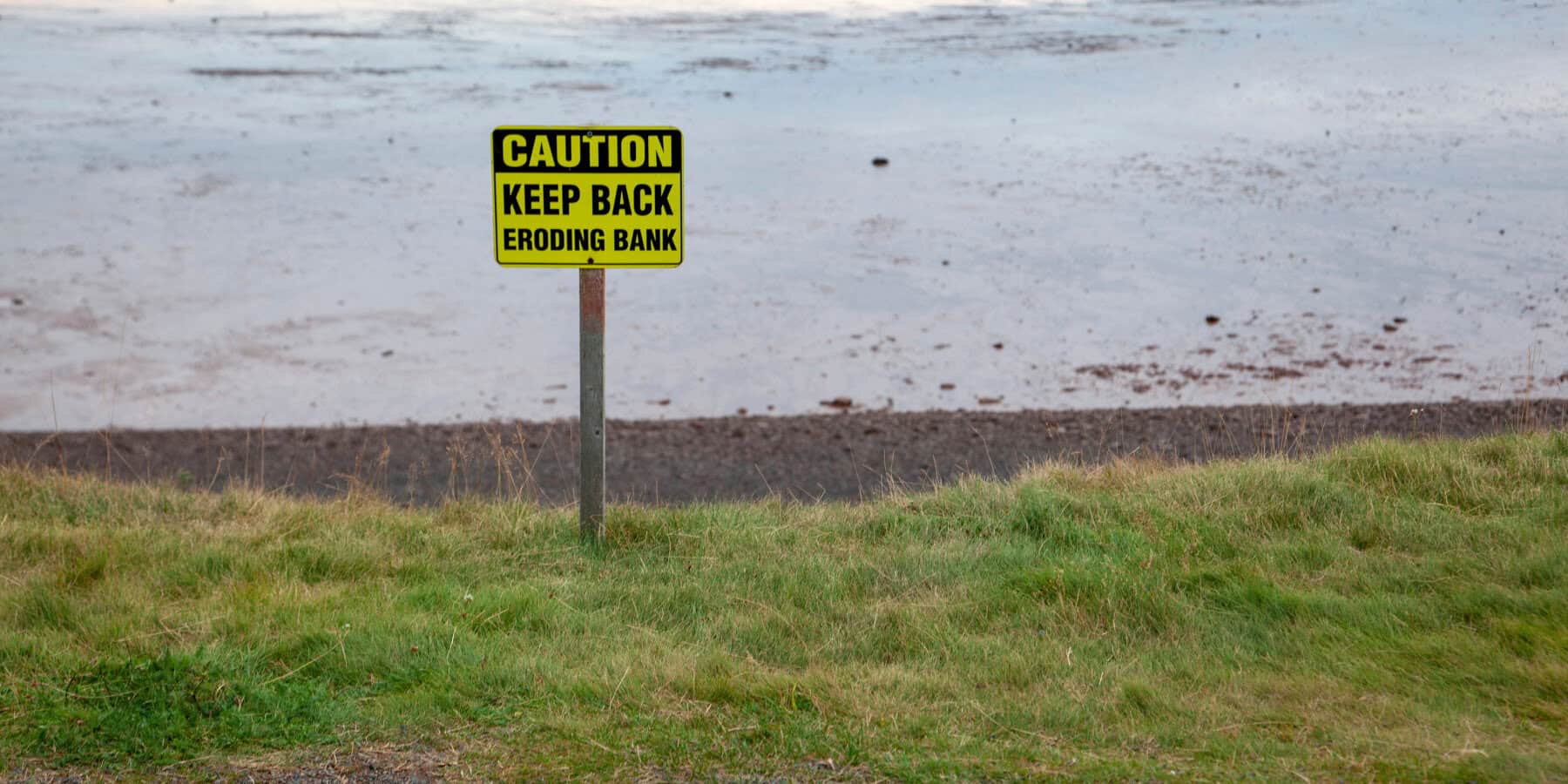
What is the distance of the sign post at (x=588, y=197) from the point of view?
568 cm

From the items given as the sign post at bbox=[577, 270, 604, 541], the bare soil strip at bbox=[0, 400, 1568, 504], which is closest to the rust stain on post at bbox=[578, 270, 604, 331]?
the sign post at bbox=[577, 270, 604, 541]

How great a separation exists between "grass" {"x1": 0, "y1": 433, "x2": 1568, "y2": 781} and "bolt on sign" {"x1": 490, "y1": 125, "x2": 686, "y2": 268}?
1230 millimetres

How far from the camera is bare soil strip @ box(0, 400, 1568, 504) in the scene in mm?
9844

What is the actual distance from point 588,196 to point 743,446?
5.15m

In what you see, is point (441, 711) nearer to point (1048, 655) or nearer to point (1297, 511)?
point (1048, 655)

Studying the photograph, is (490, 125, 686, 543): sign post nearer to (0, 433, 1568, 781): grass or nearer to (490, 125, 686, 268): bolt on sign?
(490, 125, 686, 268): bolt on sign

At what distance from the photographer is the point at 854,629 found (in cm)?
473

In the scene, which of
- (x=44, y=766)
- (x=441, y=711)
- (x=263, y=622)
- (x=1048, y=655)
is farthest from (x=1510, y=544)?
(x=44, y=766)

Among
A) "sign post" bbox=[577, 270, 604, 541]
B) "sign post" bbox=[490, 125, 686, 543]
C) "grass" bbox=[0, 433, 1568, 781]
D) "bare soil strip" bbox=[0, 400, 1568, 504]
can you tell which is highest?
"sign post" bbox=[490, 125, 686, 543]

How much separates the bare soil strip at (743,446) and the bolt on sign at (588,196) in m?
3.74

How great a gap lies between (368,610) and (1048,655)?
2.36 metres

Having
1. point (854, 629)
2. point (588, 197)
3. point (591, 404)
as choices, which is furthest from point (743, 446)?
point (854, 629)

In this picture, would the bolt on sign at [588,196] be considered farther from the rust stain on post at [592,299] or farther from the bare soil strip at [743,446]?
the bare soil strip at [743,446]

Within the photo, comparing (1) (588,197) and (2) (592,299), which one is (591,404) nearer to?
(2) (592,299)
